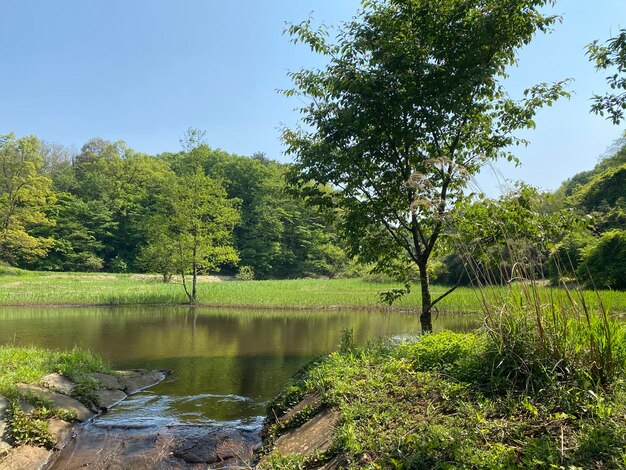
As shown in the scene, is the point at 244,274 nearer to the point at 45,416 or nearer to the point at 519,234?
the point at 45,416

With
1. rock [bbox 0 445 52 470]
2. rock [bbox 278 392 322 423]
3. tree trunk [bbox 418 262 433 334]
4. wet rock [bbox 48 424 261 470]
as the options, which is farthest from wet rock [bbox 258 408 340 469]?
tree trunk [bbox 418 262 433 334]

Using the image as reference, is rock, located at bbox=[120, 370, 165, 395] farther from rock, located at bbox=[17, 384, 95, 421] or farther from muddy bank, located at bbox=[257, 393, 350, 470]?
muddy bank, located at bbox=[257, 393, 350, 470]

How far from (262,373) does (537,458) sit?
796 cm

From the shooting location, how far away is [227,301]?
25.7m

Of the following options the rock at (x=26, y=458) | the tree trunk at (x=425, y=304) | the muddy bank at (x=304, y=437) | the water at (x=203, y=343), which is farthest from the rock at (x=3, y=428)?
the tree trunk at (x=425, y=304)

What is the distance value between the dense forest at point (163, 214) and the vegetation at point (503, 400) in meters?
18.3

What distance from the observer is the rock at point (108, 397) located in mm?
7750

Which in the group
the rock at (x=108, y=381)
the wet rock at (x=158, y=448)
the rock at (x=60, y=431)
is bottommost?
the wet rock at (x=158, y=448)

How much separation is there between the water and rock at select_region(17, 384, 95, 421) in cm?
34

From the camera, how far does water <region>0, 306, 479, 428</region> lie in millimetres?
7810

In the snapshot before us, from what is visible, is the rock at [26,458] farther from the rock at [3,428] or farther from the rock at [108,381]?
the rock at [108,381]

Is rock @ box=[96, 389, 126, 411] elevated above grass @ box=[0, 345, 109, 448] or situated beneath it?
situated beneath

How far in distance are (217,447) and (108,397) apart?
129 inches

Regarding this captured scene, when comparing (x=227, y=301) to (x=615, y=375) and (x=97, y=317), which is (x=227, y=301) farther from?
(x=615, y=375)
